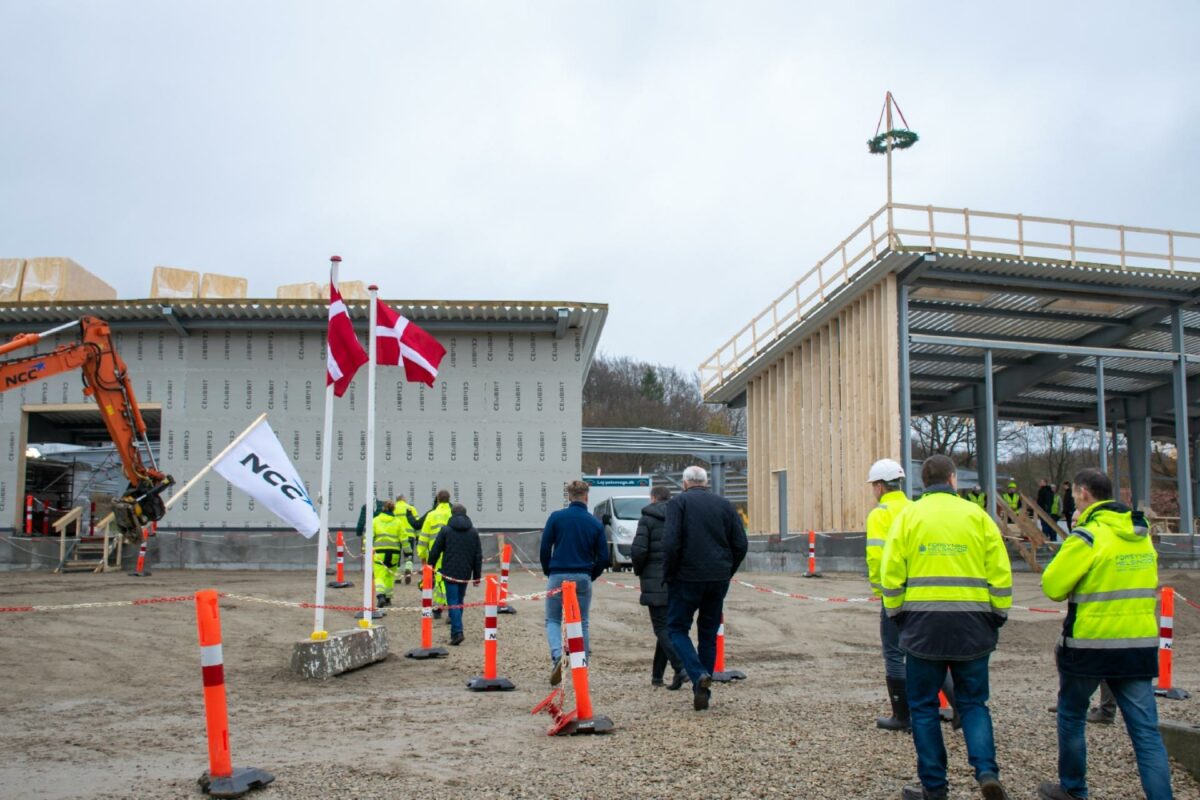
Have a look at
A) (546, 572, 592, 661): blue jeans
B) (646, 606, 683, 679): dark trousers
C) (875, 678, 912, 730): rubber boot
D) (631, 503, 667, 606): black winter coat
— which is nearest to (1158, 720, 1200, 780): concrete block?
(875, 678, 912, 730): rubber boot

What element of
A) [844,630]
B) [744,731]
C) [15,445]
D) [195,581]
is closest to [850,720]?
[744,731]

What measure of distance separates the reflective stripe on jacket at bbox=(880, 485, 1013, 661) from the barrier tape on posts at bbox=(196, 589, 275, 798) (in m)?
3.89

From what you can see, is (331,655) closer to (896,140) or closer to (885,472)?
(885,472)

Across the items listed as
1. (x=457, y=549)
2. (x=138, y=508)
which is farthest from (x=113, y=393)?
(x=457, y=549)

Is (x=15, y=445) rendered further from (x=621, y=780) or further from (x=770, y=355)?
(x=621, y=780)

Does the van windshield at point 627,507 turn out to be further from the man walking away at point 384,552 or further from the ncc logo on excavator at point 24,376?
the ncc logo on excavator at point 24,376

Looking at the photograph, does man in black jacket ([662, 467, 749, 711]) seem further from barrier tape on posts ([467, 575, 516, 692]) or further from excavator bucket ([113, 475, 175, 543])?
excavator bucket ([113, 475, 175, 543])

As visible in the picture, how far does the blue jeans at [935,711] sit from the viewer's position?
5.64m

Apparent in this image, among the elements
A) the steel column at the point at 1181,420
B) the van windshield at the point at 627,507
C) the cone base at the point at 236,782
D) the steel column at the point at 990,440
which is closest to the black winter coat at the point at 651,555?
the cone base at the point at 236,782

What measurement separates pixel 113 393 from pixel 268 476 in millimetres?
10600

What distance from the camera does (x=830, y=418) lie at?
88.9 ft

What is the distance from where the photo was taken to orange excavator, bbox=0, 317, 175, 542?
1817cm

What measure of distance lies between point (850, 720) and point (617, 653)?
5.30m

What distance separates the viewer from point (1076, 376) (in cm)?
3303
